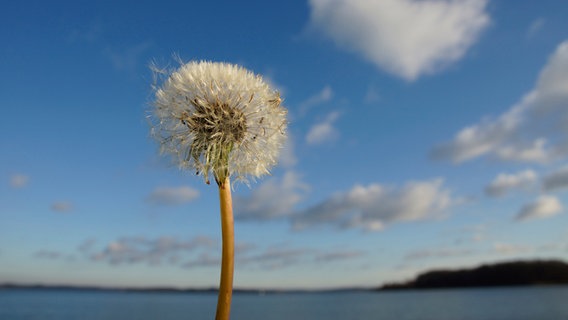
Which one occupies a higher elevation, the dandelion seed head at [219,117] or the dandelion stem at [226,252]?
the dandelion seed head at [219,117]

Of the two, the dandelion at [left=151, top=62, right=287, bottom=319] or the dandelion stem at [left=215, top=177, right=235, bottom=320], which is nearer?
the dandelion stem at [left=215, top=177, right=235, bottom=320]

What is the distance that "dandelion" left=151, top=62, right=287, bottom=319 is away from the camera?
5.36 m

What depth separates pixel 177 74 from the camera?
564 cm

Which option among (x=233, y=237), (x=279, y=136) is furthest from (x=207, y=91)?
(x=233, y=237)

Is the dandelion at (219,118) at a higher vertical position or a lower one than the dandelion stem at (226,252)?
higher

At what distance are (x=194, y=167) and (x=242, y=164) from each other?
0.58 meters

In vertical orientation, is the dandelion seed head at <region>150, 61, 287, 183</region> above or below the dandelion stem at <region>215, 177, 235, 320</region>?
above

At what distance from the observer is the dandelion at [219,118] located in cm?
536

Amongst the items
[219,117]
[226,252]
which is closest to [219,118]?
[219,117]

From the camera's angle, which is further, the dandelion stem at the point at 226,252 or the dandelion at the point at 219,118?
the dandelion at the point at 219,118

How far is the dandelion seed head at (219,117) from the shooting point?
17.6 ft

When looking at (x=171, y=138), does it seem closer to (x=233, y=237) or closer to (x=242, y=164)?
(x=242, y=164)

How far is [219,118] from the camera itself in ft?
17.6

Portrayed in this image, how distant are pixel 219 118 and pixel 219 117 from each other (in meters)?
0.01
